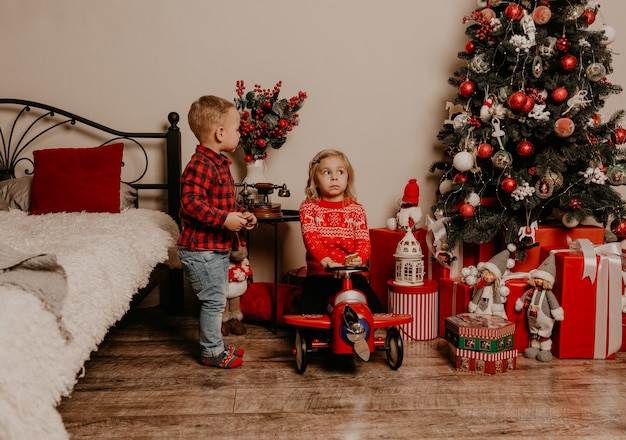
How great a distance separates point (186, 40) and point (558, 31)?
1.89 metres

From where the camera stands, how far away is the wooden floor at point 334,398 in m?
1.75

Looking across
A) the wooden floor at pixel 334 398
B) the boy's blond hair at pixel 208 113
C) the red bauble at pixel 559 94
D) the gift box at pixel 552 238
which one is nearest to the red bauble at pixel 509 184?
the gift box at pixel 552 238

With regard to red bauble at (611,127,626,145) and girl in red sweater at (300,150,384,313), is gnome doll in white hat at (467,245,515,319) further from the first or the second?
red bauble at (611,127,626,145)

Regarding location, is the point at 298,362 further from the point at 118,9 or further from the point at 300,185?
the point at 118,9

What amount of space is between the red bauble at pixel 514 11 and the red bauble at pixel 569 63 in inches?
10.7

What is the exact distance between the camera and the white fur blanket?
1.16m

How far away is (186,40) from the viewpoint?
10.4 ft

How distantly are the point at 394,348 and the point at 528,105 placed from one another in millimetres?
1178

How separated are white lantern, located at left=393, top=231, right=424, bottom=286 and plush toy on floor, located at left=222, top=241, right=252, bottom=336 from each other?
0.72m

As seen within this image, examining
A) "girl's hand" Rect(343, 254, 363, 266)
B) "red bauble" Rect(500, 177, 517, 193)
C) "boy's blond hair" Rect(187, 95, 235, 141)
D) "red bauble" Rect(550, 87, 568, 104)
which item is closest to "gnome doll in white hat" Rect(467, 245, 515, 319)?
"red bauble" Rect(500, 177, 517, 193)

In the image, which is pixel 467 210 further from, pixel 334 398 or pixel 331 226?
pixel 334 398

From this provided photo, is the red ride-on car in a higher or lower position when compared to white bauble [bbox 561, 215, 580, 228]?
lower

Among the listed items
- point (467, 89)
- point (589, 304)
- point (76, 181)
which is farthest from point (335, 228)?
point (76, 181)

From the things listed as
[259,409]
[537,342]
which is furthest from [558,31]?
[259,409]
